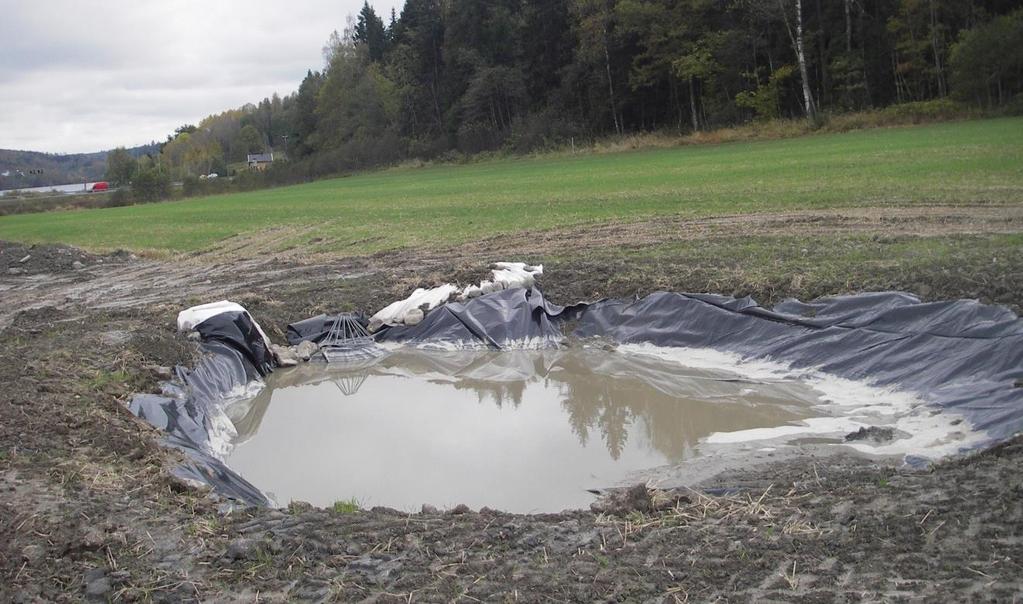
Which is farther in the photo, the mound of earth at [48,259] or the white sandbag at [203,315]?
the mound of earth at [48,259]

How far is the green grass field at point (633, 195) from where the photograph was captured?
16.3 metres

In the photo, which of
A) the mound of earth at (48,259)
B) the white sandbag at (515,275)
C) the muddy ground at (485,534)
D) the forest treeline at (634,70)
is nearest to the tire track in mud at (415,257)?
the mound of earth at (48,259)

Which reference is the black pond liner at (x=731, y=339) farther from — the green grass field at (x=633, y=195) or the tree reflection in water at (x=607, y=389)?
the green grass field at (x=633, y=195)

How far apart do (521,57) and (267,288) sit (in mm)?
54206

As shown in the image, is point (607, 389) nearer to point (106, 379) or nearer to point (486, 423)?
point (486, 423)

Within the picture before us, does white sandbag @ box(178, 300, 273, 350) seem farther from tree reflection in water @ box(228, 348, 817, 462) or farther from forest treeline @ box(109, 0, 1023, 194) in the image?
→ forest treeline @ box(109, 0, 1023, 194)

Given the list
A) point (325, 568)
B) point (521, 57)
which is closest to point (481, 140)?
point (521, 57)

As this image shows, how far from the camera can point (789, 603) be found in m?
3.72

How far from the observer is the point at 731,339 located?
29.7ft

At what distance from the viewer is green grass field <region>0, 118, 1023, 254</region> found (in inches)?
643

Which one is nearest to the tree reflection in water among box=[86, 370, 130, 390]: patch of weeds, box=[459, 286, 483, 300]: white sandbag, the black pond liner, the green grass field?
the black pond liner

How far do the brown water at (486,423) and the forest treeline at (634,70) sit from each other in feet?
105

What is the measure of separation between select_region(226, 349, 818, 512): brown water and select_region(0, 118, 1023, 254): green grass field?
7.34m

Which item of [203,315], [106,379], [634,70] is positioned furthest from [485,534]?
[634,70]
